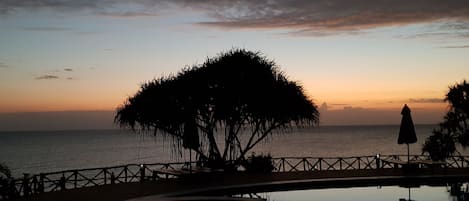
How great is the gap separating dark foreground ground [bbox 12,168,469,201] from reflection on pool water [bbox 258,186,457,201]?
70cm

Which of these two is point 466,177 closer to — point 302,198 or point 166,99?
point 302,198

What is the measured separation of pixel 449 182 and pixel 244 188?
24.5 ft

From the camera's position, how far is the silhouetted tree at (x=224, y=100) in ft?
86.2

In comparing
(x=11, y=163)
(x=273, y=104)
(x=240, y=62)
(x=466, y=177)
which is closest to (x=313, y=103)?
(x=273, y=104)

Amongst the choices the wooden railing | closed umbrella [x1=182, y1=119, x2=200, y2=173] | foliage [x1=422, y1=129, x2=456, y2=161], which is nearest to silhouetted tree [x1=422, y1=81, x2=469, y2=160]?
foliage [x1=422, y1=129, x2=456, y2=161]

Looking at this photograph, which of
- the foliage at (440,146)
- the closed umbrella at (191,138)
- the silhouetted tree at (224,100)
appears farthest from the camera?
the foliage at (440,146)

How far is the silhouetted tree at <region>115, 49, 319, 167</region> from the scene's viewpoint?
2627 cm

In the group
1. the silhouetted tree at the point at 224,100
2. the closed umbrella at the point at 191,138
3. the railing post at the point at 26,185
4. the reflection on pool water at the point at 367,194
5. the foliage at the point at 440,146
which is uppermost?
the silhouetted tree at the point at 224,100

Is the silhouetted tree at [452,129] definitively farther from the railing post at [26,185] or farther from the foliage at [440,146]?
the railing post at [26,185]

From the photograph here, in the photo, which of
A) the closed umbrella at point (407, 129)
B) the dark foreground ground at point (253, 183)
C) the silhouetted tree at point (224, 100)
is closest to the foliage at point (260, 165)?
the dark foreground ground at point (253, 183)

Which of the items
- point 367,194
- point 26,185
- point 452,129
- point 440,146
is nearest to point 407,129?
point 440,146

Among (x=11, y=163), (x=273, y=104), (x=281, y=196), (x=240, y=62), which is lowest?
(x=11, y=163)

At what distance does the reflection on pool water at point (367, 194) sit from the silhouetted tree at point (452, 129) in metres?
10.2

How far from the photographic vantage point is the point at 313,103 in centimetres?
2734
